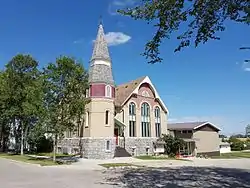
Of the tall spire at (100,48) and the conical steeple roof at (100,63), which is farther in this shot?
the tall spire at (100,48)

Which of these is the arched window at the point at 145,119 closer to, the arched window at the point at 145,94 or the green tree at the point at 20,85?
the arched window at the point at 145,94

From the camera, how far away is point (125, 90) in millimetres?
42031

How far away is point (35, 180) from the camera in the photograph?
54.4 feet

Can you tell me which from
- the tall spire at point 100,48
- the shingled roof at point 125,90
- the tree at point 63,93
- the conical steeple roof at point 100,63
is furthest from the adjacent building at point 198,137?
the tree at point 63,93

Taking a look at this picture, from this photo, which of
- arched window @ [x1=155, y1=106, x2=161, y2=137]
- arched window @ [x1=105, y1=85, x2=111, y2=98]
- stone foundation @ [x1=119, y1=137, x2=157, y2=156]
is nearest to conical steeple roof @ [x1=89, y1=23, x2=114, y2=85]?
arched window @ [x1=105, y1=85, x2=111, y2=98]

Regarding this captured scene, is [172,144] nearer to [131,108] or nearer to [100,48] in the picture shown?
[131,108]

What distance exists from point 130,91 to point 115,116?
13.1 ft

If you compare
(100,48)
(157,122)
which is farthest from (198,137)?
(100,48)

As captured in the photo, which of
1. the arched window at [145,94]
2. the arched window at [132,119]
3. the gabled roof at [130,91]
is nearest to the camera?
the gabled roof at [130,91]

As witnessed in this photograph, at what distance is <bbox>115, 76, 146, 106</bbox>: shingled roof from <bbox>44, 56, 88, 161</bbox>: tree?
1165 centimetres

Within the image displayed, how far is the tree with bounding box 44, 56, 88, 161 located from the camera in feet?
91.4

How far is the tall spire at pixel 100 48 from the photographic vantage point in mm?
35316

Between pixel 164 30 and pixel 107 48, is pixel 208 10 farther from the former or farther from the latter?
pixel 107 48

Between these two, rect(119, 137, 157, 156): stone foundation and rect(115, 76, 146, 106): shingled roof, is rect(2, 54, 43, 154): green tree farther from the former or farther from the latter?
rect(119, 137, 157, 156): stone foundation
